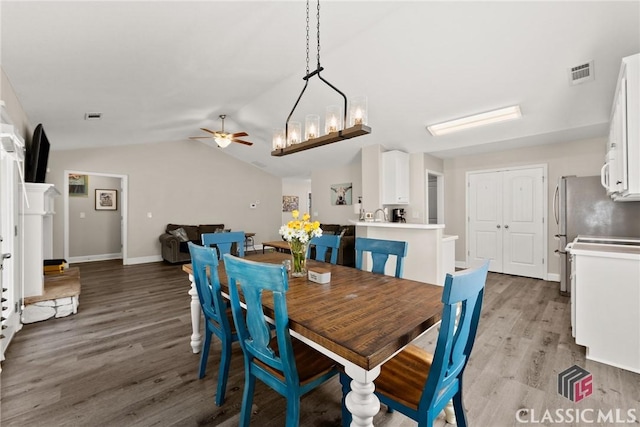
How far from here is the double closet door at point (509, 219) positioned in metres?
4.86

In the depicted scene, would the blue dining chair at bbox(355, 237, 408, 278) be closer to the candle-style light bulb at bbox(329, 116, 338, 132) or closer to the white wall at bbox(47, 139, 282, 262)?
the candle-style light bulb at bbox(329, 116, 338, 132)

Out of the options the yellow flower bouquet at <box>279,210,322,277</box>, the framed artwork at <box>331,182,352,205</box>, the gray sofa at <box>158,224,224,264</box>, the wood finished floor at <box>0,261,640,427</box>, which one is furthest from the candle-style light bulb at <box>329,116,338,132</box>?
the gray sofa at <box>158,224,224,264</box>

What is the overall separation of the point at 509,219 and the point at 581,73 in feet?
9.08

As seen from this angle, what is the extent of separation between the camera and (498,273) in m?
5.27

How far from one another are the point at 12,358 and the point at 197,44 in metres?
3.08

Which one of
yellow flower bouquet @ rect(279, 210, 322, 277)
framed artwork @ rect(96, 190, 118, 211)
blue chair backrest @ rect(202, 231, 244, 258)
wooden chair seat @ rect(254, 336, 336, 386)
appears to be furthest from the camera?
framed artwork @ rect(96, 190, 118, 211)

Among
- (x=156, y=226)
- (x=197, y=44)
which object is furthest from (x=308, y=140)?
(x=156, y=226)

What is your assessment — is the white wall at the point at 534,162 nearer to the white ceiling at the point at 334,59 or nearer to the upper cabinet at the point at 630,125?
the white ceiling at the point at 334,59

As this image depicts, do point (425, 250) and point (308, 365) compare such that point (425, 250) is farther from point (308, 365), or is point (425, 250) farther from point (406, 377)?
point (308, 365)

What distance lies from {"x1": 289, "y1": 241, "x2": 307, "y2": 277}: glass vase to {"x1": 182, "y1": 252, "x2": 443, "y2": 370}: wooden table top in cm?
10

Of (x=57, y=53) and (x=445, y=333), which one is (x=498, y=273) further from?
(x=57, y=53)

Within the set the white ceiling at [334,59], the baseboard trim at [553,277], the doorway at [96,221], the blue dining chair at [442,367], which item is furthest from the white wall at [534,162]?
the doorway at [96,221]

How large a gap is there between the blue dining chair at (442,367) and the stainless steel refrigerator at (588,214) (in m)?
3.50

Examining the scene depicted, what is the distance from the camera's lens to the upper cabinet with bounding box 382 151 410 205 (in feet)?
17.5
